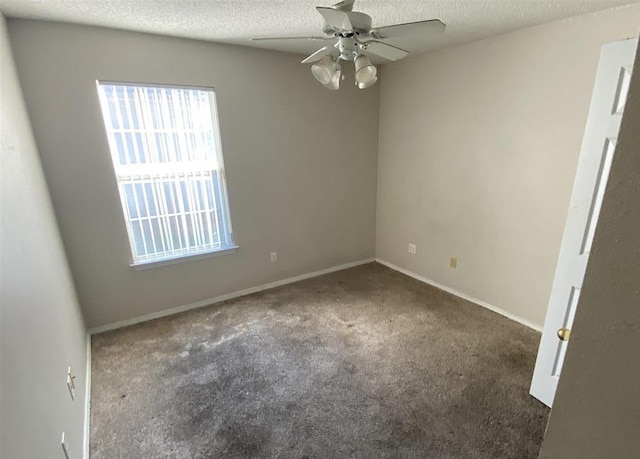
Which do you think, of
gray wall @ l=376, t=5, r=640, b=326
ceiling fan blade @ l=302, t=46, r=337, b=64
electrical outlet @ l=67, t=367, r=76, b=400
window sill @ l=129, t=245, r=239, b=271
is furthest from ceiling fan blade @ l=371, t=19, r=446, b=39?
electrical outlet @ l=67, t=367, r=76, b=400

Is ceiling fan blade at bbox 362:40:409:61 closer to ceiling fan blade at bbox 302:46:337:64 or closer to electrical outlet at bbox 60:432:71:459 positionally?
ceiling fan blade at bbox 302:46:337:64

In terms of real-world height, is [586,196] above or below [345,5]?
below

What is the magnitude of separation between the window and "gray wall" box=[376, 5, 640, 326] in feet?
6.46

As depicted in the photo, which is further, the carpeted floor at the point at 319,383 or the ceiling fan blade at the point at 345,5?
the carpeted floor at the point at 319,383

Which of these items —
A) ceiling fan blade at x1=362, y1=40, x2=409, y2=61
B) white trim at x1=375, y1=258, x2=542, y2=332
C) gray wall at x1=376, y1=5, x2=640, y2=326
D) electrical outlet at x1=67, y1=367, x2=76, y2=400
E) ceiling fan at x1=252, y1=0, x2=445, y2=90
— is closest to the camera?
ceiling fan at x1=252, y1=0, x2=445, y2=90

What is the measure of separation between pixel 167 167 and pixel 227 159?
1.67ft

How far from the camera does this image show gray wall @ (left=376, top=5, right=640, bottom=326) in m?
2.23

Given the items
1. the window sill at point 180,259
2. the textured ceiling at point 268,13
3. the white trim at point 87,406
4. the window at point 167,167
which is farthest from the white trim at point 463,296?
the white trim at point 87,406

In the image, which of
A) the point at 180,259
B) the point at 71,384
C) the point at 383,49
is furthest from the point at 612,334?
A: the point at 180,259

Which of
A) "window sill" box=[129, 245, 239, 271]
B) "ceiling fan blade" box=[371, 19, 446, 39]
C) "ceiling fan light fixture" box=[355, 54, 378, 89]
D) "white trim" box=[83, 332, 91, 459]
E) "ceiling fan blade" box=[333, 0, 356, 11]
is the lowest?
"white trim" box=[83, 332, 91, 459]

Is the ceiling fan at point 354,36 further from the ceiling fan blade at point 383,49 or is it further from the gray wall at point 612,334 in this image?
the gray wall at point 612,334

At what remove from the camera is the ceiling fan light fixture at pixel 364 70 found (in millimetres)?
1804

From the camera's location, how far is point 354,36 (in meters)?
1.66

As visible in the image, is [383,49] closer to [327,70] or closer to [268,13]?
[327,70]
